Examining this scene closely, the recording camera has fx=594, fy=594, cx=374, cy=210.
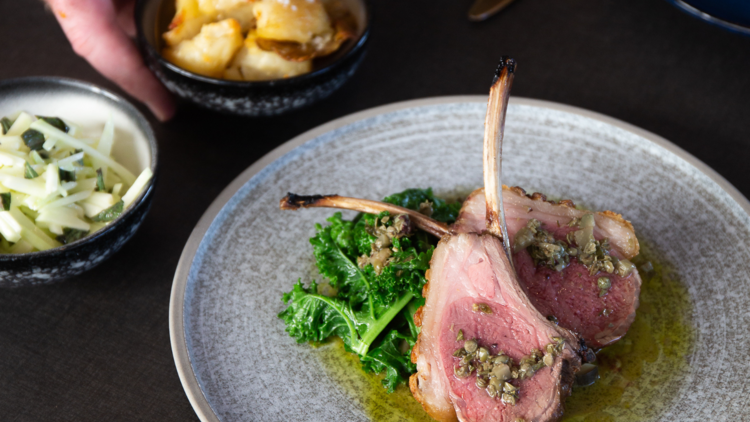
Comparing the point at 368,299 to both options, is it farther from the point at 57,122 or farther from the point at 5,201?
the point at 57,122

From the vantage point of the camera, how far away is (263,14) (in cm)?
253

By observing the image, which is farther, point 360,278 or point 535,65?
point 535,65

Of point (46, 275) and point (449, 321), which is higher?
point (449, 321)

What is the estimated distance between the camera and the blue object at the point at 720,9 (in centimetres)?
258

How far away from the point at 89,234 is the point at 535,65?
2348 mm

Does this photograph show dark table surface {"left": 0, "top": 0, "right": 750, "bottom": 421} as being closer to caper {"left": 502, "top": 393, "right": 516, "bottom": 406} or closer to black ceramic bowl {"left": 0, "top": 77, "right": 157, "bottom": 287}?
black ceramic bowl {"left": 0, "top": 77, "right": 157, "bottom": 287}

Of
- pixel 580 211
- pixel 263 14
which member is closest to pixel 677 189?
pixel 580 211

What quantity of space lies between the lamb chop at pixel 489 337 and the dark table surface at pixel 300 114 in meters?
0.86

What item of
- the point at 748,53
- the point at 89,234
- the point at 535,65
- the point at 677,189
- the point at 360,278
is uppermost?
the point at 748,53

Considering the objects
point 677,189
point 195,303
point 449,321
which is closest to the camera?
point 449,321

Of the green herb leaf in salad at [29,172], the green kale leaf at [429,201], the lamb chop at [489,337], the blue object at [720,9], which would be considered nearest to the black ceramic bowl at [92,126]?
the green herb leaf in salad at [29,172]

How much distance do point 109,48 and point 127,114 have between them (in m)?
0.50

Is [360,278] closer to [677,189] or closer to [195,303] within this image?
[195,303]

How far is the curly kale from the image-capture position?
2.05m
